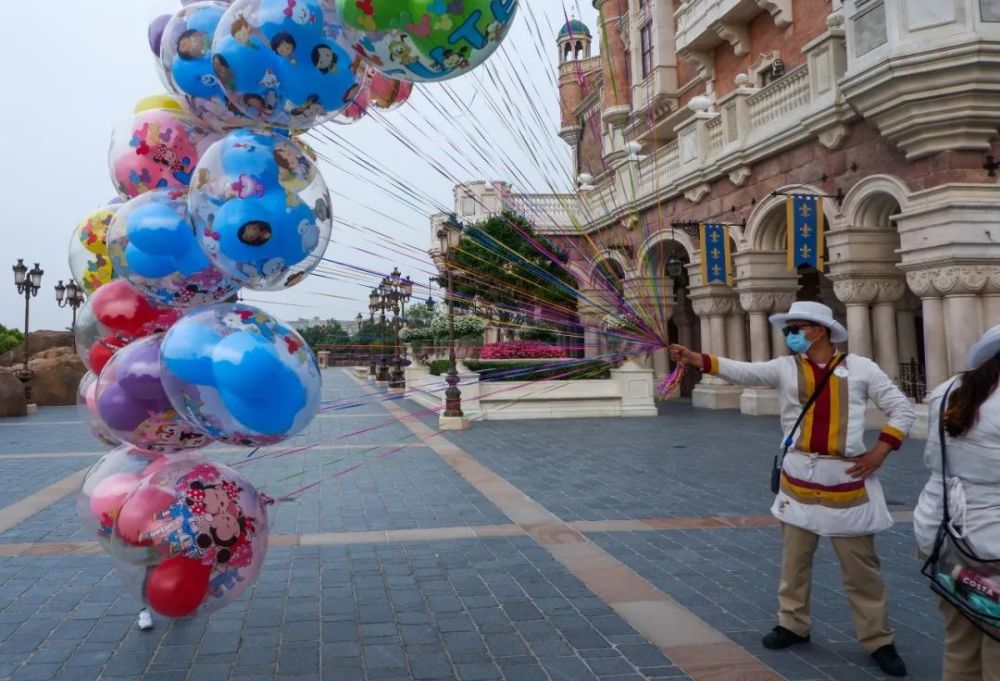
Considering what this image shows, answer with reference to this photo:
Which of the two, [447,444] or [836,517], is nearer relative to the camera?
[836,517]

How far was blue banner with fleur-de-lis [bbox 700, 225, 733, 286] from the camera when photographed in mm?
17031

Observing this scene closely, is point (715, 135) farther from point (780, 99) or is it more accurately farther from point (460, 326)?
point (460, 326)

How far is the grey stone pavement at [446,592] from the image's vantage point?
Answer: 3.99 metres

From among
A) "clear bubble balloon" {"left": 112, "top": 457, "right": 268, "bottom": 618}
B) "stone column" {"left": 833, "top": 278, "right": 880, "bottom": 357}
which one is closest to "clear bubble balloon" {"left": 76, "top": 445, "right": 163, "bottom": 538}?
"clear bubble balloon" {"left": 112, "top": 457, "right": 268, "bottom": 618}

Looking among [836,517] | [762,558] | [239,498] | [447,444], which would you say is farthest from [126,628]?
[447,444]

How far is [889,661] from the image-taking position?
372 cm

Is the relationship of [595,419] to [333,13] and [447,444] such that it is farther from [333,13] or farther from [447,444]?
[333,13]

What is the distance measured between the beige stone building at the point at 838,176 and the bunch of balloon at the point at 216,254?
2216 millimetres

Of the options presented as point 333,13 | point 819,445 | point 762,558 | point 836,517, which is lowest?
point 762,558

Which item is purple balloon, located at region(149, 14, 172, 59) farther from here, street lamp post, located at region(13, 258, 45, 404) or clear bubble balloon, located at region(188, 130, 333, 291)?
street lamp post, located at region(13, 258, 45, 404)

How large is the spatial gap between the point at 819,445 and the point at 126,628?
4.23 meters

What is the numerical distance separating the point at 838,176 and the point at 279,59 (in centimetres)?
1305

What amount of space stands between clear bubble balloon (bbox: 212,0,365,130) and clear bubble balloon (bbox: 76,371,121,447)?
5.94 feet

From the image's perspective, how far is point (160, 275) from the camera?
3.72 meters
